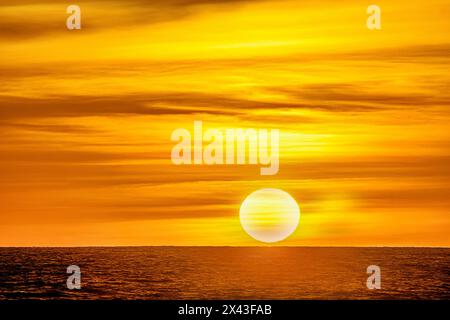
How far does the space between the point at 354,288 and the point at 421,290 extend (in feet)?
27.5

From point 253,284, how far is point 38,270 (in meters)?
47.9

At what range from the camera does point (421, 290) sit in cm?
9038
